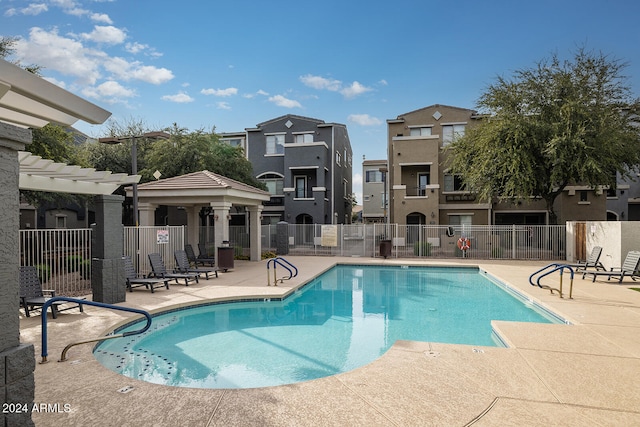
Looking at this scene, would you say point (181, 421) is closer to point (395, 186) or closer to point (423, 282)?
point (423, 282)

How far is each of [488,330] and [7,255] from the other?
895 centimetres

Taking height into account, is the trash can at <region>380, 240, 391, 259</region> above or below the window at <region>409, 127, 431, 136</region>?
below

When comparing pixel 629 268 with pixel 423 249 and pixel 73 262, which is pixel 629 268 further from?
pixel 73 262

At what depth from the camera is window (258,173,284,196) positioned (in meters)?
30.3

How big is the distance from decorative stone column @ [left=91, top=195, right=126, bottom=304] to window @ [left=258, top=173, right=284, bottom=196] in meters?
Answer: 20.6

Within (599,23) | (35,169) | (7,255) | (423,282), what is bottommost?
(423,282)

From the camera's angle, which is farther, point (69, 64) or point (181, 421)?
point (69, 64)

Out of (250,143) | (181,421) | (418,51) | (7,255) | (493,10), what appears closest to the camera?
(7,255)

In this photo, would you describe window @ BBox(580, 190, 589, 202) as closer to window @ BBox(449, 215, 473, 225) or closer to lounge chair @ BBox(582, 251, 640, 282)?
window @ BBox(449, 215, 473, 225)

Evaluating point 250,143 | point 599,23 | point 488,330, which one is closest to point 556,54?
point 599,23

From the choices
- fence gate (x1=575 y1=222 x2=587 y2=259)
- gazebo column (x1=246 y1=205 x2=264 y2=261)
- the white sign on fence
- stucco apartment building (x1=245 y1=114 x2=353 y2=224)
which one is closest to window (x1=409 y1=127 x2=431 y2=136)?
stucco apartment building (x1=245 y1=114 x2=353 y2=224)

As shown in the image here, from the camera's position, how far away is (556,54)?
21406 mm

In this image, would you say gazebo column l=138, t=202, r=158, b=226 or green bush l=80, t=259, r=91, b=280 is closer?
green bush l=80, t=259, r=91, b=280

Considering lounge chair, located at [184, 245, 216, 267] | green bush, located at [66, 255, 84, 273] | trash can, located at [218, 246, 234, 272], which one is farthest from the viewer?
lounge chair, located at [184, 245, 216, 267]
